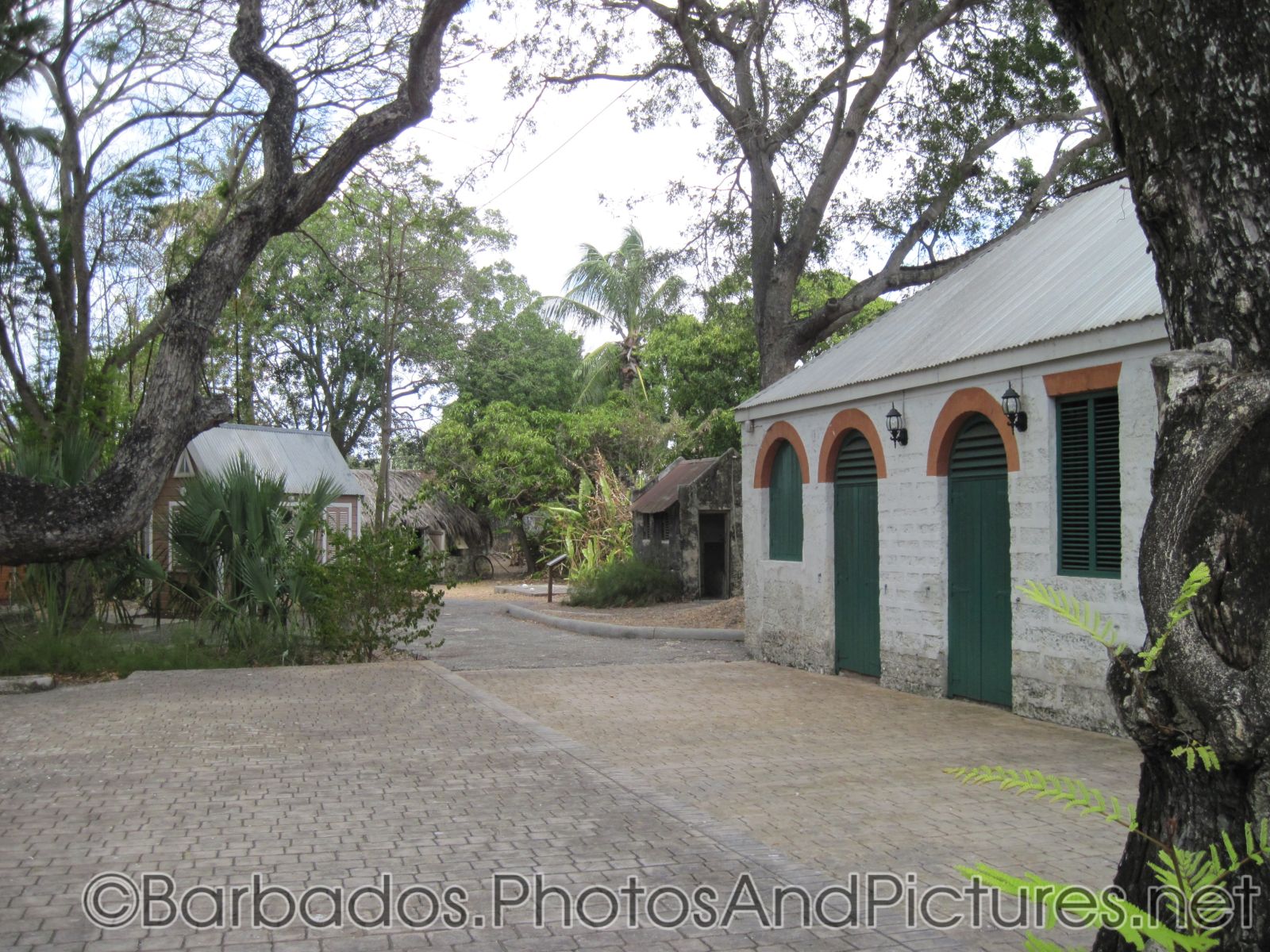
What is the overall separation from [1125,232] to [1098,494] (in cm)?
293

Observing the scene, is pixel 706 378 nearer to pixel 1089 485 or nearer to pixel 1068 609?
pixel 1089 485

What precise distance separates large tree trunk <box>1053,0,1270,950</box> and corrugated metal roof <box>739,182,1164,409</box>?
538 cm

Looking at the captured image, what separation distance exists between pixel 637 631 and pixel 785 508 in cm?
512

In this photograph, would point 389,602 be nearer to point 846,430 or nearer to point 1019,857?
point 846,430

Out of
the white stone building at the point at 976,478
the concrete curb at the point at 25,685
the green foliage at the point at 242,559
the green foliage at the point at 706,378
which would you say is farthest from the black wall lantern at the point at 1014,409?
the green foliage at the point at 706,378

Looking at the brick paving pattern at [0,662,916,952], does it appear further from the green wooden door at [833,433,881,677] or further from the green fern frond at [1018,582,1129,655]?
the green wooden door at [833,433,881,677]

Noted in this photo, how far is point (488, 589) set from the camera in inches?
1292

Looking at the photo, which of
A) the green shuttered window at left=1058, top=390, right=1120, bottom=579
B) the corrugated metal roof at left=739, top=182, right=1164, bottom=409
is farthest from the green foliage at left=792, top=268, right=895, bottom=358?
the green shuttered window at left=1058, top=390, right=1120, bottom=579

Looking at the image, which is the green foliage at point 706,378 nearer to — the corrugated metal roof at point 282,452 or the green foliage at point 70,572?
the corrugated metal roof at point 282,452

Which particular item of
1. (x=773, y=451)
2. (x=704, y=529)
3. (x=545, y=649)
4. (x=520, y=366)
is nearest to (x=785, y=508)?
(x=773, y=451)

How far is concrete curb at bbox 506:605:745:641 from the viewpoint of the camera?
17.6 m

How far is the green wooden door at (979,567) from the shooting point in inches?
408

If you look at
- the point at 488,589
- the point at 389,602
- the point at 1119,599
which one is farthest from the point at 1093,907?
the point at 488,589

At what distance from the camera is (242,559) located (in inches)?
546
